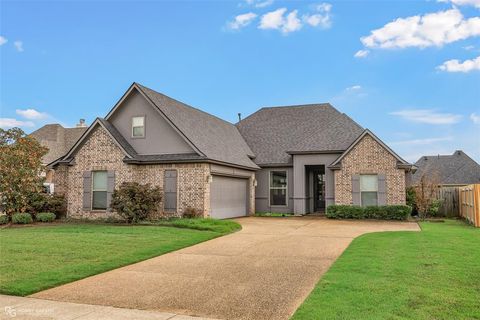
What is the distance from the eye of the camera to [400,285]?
6742mm

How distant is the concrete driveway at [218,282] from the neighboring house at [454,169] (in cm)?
2924

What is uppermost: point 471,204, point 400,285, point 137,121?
point 137,121

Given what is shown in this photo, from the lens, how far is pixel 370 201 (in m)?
21.3

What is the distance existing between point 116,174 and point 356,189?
41.4ft

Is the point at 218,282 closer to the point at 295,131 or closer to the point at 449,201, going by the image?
the point at 449,201

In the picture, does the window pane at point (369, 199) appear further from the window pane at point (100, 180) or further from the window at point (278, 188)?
the window pane at point (100, 180)

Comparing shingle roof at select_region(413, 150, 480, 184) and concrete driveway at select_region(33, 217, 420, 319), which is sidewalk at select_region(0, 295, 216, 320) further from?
shingle roof at select_region(413, 150, 480, 184)

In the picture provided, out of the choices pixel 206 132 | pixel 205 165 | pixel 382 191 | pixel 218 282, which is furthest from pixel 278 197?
pixel 218 282

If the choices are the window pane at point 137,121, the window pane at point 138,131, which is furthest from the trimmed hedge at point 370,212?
the window pane at point 137,121

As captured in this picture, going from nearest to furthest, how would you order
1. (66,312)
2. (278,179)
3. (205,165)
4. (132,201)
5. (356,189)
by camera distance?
(66,312), (132,201), (205,165), (356,189), (278,179)

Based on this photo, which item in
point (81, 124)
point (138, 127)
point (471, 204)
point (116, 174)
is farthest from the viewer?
point (81, 124)

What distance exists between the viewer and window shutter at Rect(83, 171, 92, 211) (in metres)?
20.3

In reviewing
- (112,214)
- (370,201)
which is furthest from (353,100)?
(112,214)

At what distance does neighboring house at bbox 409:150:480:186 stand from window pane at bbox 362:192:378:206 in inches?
639
